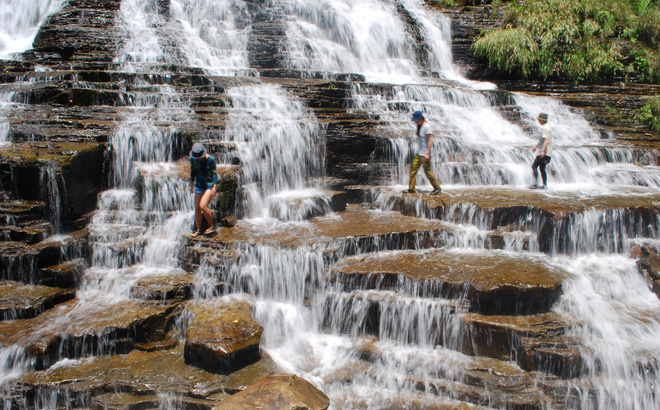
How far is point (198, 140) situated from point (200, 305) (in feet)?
14.2

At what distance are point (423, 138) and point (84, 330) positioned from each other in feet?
22.6

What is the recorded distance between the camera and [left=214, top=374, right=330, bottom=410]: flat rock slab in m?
4.53

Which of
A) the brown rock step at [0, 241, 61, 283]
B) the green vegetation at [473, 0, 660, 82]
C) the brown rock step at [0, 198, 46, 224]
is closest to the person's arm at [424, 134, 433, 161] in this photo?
the brown rock step at [0, 241, 61, 283]

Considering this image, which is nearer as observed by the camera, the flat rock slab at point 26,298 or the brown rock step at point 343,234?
the flat rock slab at point 26,298

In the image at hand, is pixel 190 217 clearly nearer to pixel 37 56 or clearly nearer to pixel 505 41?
pixel 37 56

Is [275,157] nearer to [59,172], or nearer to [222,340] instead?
[59,172]

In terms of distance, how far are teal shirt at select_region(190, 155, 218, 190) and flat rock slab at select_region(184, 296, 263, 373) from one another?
2.28 metres

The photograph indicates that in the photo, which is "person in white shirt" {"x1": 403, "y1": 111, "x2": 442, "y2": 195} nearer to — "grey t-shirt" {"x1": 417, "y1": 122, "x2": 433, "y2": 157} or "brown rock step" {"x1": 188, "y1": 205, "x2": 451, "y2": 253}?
"grey t-shirt" {"x1": 417, "y1": 122, "x2": 433, "y2": 157}

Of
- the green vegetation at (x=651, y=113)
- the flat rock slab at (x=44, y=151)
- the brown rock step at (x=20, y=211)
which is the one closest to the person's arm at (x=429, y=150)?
the flat rock slab at (x=44, y=151)

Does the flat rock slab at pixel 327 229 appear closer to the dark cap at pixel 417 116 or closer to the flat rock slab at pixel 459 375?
the dark cap at pixel 417 116

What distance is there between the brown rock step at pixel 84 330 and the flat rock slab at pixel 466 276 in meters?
2.86

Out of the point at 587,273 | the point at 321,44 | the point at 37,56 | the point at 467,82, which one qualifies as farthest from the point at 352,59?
the point at 587,273

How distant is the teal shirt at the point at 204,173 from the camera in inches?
291

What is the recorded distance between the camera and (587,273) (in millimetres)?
7133
